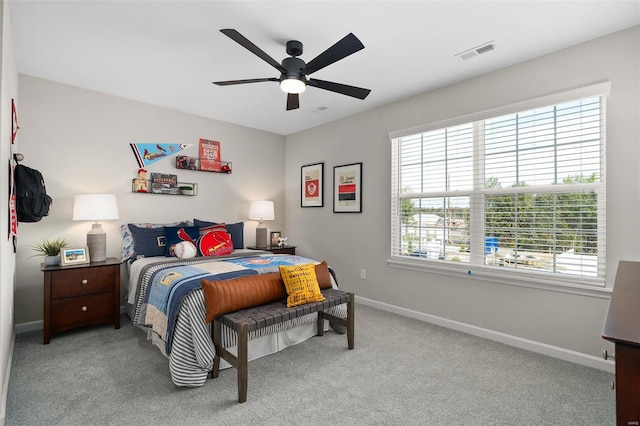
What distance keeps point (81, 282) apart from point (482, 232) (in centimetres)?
386

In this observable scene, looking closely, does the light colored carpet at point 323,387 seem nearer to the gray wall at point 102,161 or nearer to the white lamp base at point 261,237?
the gray wall at point 102,161

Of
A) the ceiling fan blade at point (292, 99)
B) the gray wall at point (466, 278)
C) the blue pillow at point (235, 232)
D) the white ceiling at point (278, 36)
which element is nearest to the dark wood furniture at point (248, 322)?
the gray wall at point (466, 278)

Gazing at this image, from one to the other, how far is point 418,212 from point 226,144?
9.39 feet

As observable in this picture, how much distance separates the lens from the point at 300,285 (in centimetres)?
253

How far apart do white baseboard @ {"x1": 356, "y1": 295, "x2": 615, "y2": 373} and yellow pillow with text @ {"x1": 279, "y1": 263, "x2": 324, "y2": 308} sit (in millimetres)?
1529

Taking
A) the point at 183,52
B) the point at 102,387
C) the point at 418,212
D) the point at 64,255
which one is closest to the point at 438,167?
the point at 418,212

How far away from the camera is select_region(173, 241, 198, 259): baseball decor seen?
3.45 m

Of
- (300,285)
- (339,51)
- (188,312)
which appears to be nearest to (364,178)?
(300,285)

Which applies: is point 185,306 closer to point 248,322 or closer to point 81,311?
point 248,322

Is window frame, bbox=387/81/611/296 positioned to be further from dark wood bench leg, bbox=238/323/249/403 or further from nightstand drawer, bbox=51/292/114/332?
nightstand drawer, bbox=51/292/114/332

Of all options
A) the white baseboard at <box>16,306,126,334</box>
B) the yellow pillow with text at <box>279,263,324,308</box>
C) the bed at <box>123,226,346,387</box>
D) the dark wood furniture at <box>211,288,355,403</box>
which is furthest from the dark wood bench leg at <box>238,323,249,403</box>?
the white baseboard at <box>16,306,126,334</box>

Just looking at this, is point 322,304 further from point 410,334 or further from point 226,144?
point 226,144

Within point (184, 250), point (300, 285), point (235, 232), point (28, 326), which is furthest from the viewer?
point (235, 232)

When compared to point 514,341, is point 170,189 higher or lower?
higher
